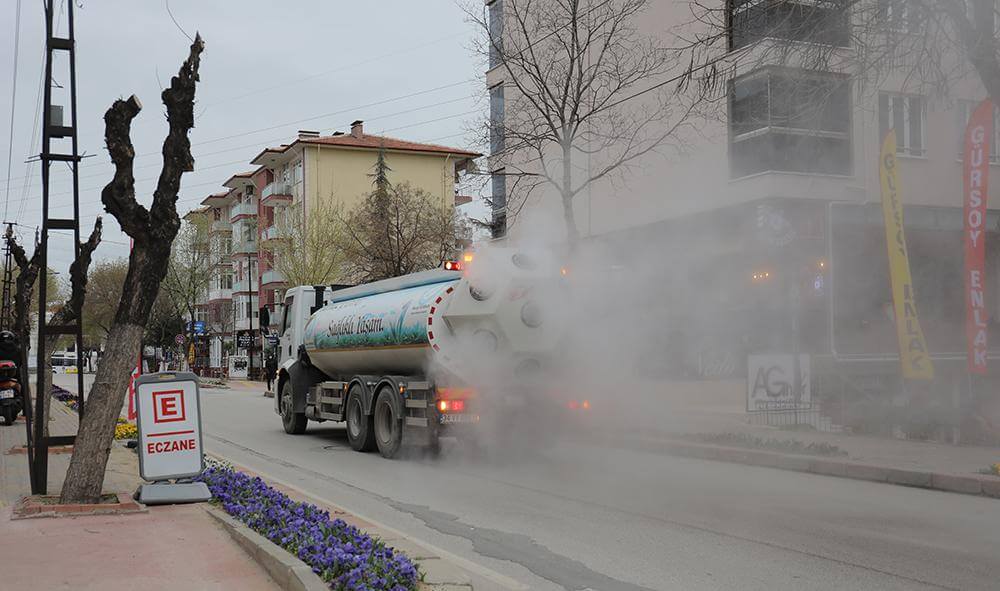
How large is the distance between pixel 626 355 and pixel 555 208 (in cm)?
819

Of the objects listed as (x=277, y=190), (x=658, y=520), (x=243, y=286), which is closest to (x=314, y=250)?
(x=277, y=190)

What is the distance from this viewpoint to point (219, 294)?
2985 inches

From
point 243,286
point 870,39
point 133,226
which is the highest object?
point 243,286

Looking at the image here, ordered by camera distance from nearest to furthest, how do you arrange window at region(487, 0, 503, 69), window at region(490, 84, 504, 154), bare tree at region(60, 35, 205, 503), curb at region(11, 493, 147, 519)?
curb at region(11, 493, 147, 519)
bare tree at region(60, 35, 205, 503)
window at region(490, 84, 504, 154)
window at region(487, 0, 503, 69)

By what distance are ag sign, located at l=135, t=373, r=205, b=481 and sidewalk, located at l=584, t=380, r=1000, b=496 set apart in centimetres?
615

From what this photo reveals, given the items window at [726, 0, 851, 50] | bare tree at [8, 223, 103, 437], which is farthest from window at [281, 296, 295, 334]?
window at [726, 0, 851, 50]

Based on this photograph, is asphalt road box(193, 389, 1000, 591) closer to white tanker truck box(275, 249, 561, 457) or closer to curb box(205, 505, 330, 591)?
white tanker truck box(275, 249, 561, 457)

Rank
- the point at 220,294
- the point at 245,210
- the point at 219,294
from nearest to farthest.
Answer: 1. the point at 245,210
2. the point at 220,294
3. the point at 219,294

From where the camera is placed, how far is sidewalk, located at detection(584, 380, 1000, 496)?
10.9 metres

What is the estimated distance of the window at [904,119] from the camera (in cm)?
1152

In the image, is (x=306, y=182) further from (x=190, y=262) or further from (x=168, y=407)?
(x=168, y=407)

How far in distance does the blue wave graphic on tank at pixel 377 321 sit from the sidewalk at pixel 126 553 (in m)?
4.83

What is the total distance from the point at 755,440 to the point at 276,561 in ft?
30.0

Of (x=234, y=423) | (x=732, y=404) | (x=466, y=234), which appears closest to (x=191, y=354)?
(x=466, y=234)
